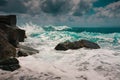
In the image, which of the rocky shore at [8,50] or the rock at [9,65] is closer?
the rock at [9,65]

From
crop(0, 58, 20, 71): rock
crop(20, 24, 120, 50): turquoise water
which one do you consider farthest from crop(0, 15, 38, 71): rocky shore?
crop(20, 24, 120, 50): turquoise water

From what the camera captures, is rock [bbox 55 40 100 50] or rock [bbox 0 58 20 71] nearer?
rock [bbox 0 58 20 71]

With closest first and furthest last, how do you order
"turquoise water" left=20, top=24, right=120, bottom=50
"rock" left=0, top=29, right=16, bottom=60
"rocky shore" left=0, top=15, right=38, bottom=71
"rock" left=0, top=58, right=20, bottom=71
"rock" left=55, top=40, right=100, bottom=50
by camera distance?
1. "rock" left=0, top=58, right=20, bottom=71
2. "rocky shore" left=0, top=15, right=38, bottom=71
3. "rock" left=0, top=29, right=16, bottom=60
4. "rock" left=55, top=40, right=100, bottom=50
5. "turquoise water" left=20, top=24, right=120, bottom=50

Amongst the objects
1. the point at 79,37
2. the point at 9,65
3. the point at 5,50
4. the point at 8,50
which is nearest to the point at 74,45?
the point at 8,50

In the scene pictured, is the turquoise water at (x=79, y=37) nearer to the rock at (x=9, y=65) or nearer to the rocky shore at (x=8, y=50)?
the rocky shore at (x=8, y=50)

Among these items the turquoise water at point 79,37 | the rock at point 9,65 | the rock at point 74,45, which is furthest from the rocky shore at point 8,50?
the turquoise water at point 79,37

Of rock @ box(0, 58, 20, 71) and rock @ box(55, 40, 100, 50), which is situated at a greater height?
rock @ box(55, 40, 100, 50)

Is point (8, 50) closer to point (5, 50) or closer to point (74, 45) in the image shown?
point (5, 50)

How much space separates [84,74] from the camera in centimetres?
928

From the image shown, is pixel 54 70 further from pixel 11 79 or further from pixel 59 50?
pixel 59 50

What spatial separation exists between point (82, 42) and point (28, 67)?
7938 millimetres

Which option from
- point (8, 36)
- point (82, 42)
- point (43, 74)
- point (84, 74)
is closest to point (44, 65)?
point (43, 74)

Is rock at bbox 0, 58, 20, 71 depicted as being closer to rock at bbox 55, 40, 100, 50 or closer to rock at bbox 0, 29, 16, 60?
rock at bbox 0, 29, 16, 60

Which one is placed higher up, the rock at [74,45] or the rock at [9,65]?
the rock at [74,45]
